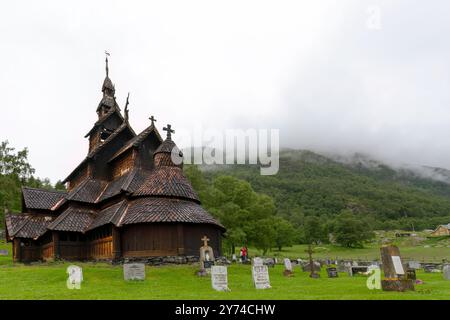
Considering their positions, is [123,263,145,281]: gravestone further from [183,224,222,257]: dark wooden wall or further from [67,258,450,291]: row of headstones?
[183,224,222,257]: dark wooden wall

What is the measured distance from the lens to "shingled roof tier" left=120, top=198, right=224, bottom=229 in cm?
2759

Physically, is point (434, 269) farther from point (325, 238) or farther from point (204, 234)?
point (325, 238)

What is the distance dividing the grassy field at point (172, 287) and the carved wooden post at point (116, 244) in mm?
952

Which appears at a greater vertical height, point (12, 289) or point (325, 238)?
point (12, 289)

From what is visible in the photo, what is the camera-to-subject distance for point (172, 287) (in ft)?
61.6

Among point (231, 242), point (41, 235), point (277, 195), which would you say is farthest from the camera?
point (277, 195)

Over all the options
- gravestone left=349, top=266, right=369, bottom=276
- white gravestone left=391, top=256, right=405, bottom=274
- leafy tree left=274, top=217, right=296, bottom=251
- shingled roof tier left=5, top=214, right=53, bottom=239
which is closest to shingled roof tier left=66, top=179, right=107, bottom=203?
shingled roof tier left=5, top=214, right=53, bottom=239

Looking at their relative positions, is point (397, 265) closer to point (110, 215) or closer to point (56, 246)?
point (110, 215)

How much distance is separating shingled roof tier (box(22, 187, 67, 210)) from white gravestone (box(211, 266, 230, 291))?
25375 mm

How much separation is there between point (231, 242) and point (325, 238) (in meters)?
68.7

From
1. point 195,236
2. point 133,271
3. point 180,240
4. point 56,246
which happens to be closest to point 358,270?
point 195,236

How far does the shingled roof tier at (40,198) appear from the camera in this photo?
123 ft
